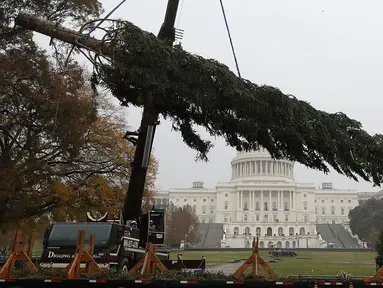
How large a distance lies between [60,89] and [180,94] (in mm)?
9353

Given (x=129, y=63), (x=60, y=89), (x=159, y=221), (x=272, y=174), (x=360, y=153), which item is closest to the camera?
(x=129, y=63)

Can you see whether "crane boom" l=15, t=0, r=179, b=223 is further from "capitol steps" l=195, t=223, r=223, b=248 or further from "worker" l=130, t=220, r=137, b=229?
"capitol steps" l=195, t=223, r=223, b=248

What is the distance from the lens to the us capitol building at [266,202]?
13600 cm

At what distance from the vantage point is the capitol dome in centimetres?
14238

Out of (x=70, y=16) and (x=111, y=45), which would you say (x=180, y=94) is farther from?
(x=70, y=16)

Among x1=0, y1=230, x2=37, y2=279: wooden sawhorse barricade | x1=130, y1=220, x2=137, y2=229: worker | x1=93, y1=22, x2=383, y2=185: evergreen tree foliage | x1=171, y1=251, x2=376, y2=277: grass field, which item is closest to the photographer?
x1=0, y1=230, x2=37, y2=279: wooden sawhorse barricade

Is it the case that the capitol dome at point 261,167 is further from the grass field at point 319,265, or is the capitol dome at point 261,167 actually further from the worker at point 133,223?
the worker at point 133,223

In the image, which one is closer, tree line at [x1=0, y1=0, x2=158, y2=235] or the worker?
the worker

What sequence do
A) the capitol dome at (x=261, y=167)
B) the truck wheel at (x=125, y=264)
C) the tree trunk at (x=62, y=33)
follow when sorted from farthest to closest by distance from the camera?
the capitol dome at (x=261, y=167) < the truck wheel at (x=125, y=264) < the tree trunk at (x=62, y=33)

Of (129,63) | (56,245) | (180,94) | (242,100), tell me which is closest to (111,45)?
(129,63)

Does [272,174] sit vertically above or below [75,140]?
above

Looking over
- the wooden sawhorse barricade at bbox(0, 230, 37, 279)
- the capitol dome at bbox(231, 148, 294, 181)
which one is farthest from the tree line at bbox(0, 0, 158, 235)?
the capitol dome at bbox(231, 148, 294, 181)

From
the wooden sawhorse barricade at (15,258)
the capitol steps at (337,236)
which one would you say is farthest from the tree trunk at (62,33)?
the capitol steps at (337,236)

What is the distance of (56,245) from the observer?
12.2m
